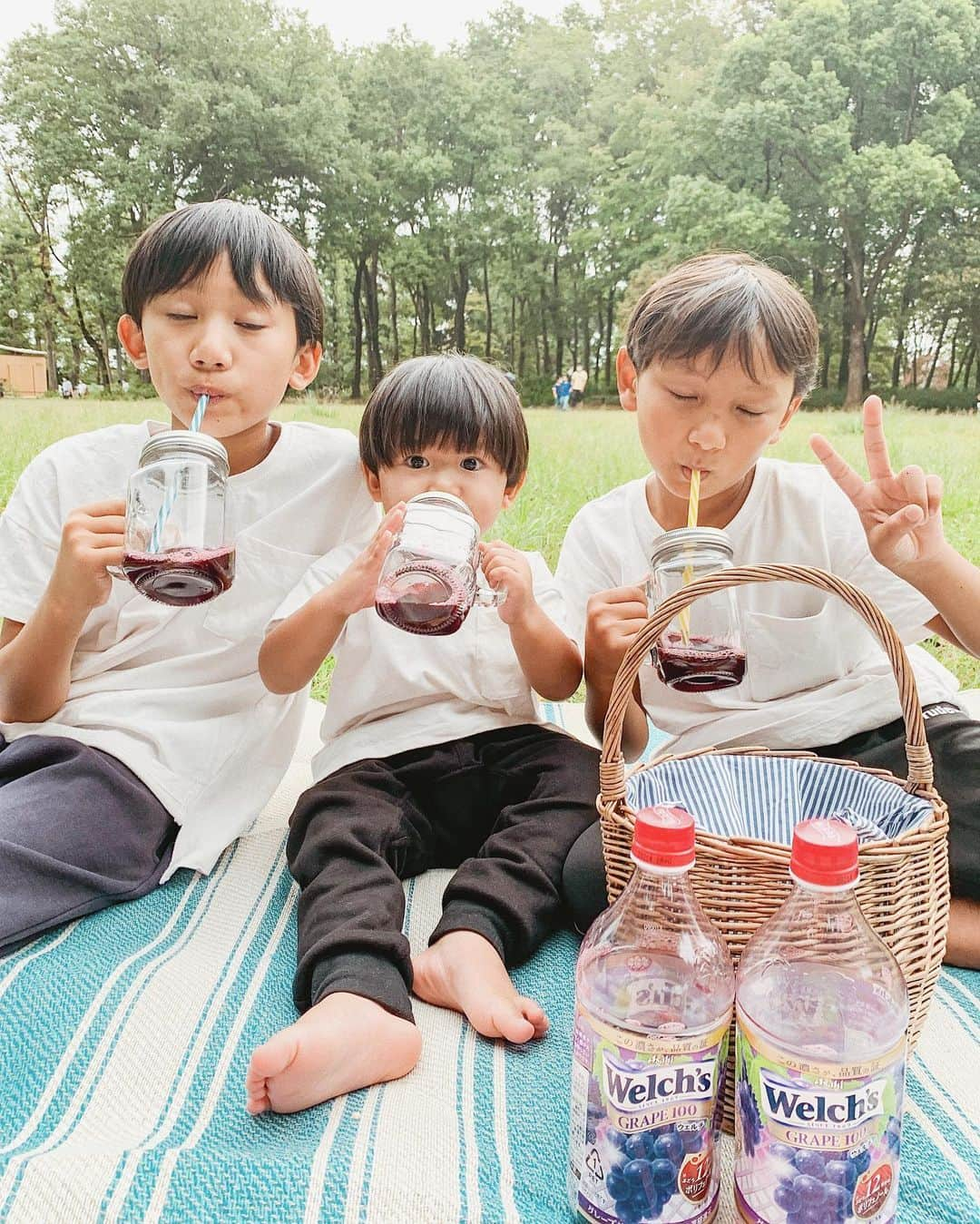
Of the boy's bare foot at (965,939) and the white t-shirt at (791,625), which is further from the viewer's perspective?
the white t-shirt at (791,625)

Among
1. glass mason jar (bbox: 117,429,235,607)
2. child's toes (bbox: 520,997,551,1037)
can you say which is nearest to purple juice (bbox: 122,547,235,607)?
glass mason jar (bbox: 117,429,235,607)

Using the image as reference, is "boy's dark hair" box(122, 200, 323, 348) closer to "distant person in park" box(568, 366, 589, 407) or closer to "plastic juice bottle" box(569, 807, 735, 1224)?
"plastic juice bottle" box(569, 807, 735, 1224)

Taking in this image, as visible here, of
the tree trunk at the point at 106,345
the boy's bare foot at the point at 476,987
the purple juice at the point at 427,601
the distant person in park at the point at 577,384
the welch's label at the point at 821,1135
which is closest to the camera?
the welch's label at the point at 821,1135

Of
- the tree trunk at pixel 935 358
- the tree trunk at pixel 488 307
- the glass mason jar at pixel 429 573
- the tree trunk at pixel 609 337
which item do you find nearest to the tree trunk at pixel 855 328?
the tree trunk at pixel 935 358

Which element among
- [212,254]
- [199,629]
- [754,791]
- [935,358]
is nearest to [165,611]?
[199,629]

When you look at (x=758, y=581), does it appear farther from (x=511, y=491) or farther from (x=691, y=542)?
(x=511, y=491)

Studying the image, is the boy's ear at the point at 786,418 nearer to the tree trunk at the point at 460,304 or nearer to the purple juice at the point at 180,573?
the purple juice at the point at 180,573

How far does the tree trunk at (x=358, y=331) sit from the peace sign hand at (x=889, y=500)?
155cm

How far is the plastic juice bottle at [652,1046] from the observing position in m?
0.63

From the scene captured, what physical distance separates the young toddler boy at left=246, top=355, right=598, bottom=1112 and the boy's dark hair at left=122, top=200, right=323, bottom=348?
0.17m

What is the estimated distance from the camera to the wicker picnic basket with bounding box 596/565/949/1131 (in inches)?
30.2

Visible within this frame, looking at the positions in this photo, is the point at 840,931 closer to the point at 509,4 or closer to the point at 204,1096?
the point at 204,1096

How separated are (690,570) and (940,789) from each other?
15.2 inches

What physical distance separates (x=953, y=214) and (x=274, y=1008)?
250 cm
